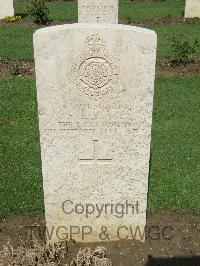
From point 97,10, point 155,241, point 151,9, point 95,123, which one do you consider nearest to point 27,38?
point 97,10

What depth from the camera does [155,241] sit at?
4711 millimetres

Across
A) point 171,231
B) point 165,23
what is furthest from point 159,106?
point 165,23

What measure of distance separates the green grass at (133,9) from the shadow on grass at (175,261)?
41.8ft

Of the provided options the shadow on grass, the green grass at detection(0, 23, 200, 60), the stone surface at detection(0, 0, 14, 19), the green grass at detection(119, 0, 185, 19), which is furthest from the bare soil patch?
the stone surface at detection(0, 0, 14, 19)

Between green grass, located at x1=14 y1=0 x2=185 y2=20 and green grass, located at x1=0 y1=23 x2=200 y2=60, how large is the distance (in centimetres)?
168

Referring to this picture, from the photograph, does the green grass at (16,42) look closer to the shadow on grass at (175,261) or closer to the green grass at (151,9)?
the green grass at (151,9)

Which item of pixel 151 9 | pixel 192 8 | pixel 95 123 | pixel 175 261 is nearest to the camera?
pixel 95 123

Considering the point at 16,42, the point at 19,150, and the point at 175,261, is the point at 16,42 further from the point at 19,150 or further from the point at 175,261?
the point at 175,261

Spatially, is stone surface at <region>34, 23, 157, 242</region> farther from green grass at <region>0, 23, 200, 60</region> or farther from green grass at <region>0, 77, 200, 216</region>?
green grass at <region>0, 23, 200, 60</region>

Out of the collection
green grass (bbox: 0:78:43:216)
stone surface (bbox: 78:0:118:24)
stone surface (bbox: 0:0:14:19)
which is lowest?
green grass (bbox: 0:78:43:216)

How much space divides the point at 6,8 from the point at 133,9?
514cm

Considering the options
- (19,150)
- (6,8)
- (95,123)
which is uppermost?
(95,123)

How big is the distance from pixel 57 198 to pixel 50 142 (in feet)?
2.19

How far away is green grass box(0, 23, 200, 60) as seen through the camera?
1189 cm
